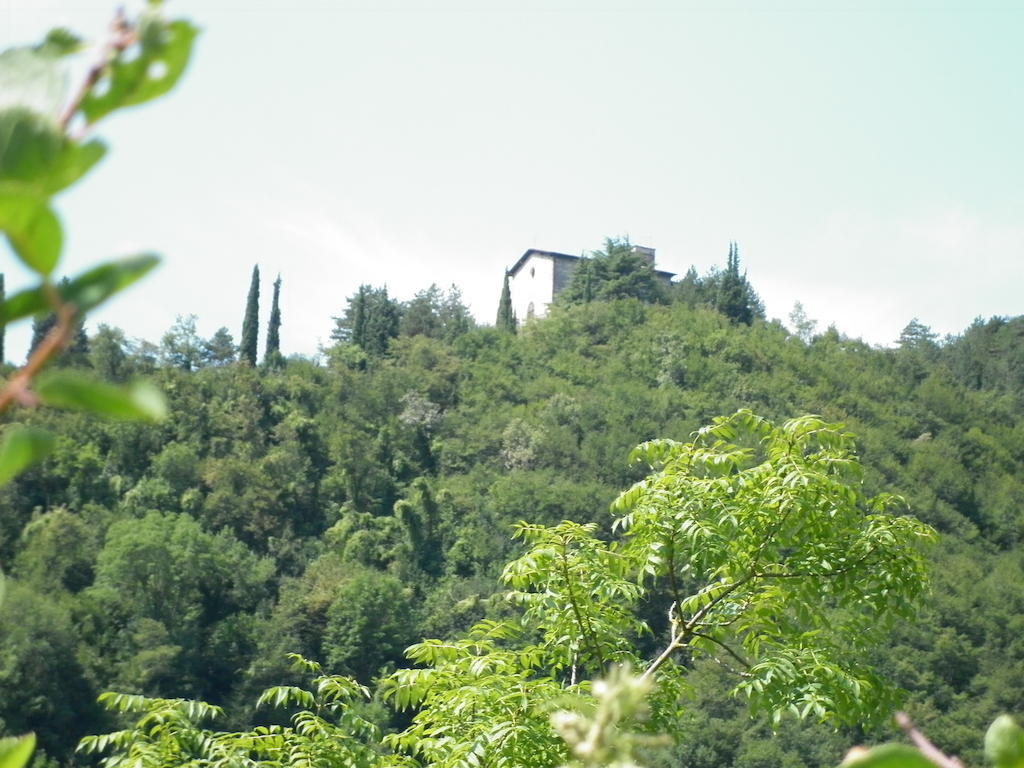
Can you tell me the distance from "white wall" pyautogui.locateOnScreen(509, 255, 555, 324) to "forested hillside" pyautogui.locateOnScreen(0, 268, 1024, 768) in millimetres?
3199

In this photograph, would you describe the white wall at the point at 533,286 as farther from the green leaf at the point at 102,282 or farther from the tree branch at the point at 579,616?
the green leaf at the point at 102,282

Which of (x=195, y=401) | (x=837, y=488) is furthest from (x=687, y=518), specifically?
(x=195, y=401)

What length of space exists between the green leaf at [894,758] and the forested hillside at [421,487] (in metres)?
18.6

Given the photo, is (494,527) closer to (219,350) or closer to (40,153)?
(219,350)

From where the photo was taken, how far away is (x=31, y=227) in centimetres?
30

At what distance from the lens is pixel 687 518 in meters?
3.91

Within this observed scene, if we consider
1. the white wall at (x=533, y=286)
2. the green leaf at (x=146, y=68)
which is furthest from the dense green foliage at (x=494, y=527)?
the white wall at (x=533, y=286)

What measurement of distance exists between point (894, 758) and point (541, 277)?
177 feet

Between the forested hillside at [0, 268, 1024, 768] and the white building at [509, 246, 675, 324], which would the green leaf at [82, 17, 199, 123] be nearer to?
the forested hillside at [0, 268, 1024, 768]

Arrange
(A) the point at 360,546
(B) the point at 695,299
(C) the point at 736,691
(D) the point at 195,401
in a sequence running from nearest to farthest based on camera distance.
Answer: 1. (C) the point at 736,691
2. (A) the point at 360,546
3. (D) the point at 195,401
4. (B) the point at 695,299

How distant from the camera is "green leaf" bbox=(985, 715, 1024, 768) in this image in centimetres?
39

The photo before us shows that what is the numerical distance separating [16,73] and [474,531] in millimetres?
37112

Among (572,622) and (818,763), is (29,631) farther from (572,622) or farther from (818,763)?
(572,622)

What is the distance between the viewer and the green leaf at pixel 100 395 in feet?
1.02
